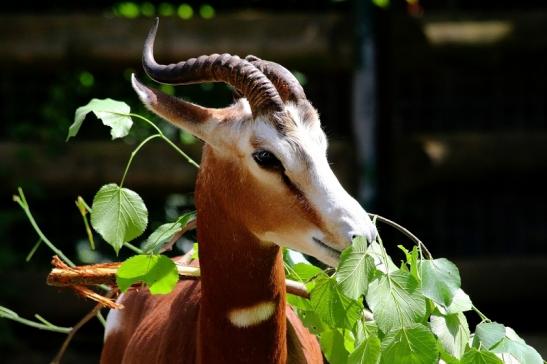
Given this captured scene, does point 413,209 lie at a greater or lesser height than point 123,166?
lesser

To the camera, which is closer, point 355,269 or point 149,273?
point 355,269

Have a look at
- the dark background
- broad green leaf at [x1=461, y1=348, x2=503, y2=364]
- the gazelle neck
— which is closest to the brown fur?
the gazelle neck

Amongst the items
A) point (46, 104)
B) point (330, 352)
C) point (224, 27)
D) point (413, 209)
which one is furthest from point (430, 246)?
point (330, 352)

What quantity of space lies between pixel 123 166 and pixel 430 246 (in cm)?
234

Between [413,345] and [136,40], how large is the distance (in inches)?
192

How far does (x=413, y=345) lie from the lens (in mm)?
3373

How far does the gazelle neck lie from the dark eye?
0.53 ft

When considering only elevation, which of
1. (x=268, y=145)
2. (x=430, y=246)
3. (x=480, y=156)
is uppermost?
(x=268, y=145)

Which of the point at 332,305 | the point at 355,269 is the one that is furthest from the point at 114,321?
the point at 355,269

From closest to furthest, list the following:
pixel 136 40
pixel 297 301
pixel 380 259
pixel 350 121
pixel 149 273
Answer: pixel 380 259 → pixel 149 273 → pixel 297 301 → pixel 136 40 → pixel 350 121

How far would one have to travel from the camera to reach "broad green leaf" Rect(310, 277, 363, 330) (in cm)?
356

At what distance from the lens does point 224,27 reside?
7930 millimetres

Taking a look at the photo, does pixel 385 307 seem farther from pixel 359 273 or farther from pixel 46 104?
pixel 46 104

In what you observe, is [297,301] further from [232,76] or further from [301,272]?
[232,76]
